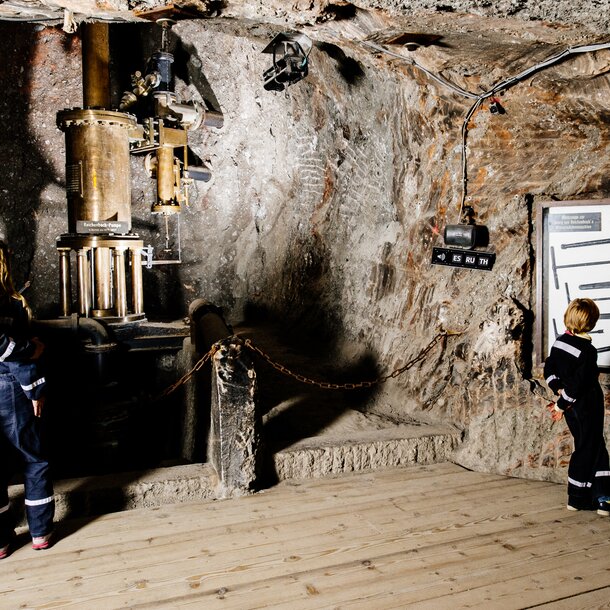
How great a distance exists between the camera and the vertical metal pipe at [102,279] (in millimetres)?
6074

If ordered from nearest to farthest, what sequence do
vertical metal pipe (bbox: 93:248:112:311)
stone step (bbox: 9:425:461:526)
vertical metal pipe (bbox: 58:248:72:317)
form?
stone step (bbox: 9:425:461:526) → vertical metal pipe (bbox: 93:248:112:311) → vertical metal pipe (bbox: 58:248:72:317)

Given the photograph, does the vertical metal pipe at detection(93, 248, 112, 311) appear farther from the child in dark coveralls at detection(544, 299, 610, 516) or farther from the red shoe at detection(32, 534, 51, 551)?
the child in dark coveralls at detection(544, 299, 610, 516)

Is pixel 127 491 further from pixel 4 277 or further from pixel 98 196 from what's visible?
pixel 98 196

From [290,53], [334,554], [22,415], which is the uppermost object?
[290,53]

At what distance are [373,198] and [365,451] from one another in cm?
340

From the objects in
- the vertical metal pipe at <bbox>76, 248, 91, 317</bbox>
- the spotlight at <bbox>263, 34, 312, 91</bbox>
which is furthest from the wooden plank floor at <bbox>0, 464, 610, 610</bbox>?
the spotlight at <bbox>263, 34, 312, 91</bbox>

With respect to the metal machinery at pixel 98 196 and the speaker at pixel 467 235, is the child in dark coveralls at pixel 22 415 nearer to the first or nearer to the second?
the metal machinery at pixel 98 196

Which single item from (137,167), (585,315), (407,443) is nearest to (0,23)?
(137,167)

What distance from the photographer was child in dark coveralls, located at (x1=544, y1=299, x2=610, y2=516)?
386 centimetres

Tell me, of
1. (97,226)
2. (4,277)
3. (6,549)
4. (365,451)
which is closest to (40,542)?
(6,549)

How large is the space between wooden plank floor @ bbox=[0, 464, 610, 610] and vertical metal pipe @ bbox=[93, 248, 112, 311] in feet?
9.33

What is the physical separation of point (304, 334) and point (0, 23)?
634 cm

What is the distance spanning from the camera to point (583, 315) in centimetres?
384

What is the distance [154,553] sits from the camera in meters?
3.39
